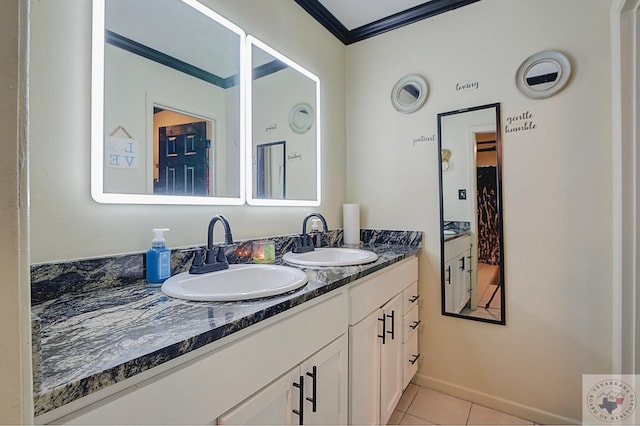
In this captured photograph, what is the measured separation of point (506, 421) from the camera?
5.00 ft

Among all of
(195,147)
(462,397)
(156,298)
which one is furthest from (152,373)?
(462,397)

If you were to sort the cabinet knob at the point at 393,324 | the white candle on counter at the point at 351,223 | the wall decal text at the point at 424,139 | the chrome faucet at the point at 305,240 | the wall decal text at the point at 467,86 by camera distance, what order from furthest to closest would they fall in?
the white candle on counter at the point at 351,223
the wall decal text at the point at 424,139
the wall decal text at the point at 467,86
the chrome faucet at the point at 305,240
the cabinet knob at the point at 393,324

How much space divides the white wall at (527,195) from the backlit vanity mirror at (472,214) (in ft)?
0.16

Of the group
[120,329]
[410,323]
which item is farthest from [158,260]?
[410,323]

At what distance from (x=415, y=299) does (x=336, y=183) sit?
3.04ft

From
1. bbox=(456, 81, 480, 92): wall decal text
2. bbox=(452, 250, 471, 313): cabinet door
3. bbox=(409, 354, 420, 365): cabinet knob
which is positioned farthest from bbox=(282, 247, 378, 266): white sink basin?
bbox=(456, 81, 480, 92): wall decal text

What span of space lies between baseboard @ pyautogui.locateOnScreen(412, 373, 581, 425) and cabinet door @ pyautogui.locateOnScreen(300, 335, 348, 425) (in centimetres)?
100

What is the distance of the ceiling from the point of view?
1.74 m

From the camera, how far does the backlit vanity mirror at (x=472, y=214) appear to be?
63.0 inches

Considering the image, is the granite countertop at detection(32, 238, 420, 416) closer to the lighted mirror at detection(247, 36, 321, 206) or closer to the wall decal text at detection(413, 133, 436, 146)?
the lighted mirror at detection(247, 36, 321, 206)

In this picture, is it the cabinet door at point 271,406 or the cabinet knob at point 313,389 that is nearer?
the cabinet door at point 271,406

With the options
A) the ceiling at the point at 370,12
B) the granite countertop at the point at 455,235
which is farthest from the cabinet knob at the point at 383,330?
the ceiling at the point at 370,12

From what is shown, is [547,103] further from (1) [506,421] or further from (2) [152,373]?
(2) [152,373]

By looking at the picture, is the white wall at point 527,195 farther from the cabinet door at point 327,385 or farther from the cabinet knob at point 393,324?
the cabinet door at point 327,385
